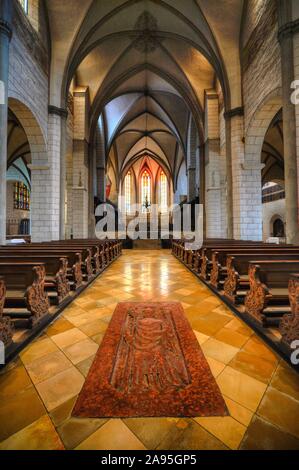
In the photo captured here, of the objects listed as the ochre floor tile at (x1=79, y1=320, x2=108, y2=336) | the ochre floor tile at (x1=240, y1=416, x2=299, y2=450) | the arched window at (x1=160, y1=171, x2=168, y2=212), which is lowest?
the ochre floor tile at (x1=240, y1=416, x2=299, y2=450)

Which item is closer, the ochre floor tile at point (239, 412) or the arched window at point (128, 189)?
the ochre floor tile at point (239, 412)

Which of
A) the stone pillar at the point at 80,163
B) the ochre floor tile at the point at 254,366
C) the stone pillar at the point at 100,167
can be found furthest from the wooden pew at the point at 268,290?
the stone pillar at the point at 100,167

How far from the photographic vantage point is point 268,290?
2.50 meters

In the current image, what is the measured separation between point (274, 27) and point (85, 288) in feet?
27.9

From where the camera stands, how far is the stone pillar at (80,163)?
11375mm

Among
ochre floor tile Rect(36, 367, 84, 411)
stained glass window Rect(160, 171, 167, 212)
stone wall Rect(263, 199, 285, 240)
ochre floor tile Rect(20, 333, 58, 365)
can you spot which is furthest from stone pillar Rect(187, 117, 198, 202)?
ochre floor tile Rect(36, 367, 84, 411)

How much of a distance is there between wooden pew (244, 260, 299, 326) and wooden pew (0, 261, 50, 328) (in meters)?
2.67

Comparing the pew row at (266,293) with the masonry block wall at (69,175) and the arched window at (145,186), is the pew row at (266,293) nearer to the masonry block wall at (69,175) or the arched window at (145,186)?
the masonry block wall at (69,175)

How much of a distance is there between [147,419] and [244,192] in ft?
26.3

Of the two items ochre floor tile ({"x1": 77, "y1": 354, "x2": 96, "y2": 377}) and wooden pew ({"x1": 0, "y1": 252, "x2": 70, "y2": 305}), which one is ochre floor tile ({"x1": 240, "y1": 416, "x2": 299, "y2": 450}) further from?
wooden pew ({"x1": 0, "y1": 252, "x2": 70, "y2": 305})

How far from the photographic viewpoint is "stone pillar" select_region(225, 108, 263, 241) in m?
8.00

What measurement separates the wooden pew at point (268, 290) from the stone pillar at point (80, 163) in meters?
10.3

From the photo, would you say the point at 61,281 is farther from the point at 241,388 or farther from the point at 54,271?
the point at 241,388
